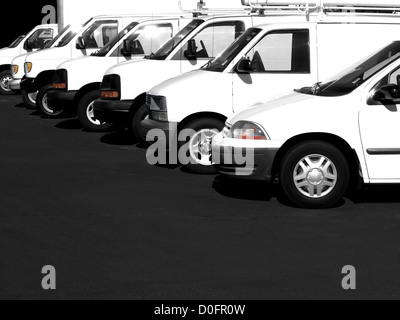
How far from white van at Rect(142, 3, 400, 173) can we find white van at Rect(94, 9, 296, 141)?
1.73 metres

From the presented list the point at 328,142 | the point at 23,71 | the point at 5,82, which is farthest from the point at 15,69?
the point at 328,142

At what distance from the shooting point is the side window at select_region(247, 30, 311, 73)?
11242 millimetres

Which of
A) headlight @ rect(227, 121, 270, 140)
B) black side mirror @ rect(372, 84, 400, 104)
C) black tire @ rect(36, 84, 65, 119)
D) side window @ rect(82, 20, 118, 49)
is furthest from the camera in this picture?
black tire @ rect(36, 84, 65, 119)

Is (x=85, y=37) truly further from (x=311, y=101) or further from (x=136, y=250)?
(x=136, y=250)

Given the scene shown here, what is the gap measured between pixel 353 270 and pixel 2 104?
1582 centimetres

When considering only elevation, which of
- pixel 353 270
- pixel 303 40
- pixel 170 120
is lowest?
pixel 353 270

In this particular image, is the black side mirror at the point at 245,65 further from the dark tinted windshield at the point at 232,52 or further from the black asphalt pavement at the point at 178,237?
the black asphalt pavement at the point at 178,237

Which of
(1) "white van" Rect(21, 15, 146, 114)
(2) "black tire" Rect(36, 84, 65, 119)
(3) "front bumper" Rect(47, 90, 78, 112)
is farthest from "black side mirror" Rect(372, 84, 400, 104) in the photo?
(2) "black tire" Rect(36, 84, 65, 119)

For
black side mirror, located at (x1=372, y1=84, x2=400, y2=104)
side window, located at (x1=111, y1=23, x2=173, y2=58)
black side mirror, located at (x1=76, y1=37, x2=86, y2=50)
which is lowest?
black side mirror, located at (x1=372, y1=84, x2=400, y2=104)

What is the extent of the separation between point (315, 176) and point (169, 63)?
4.87 meters

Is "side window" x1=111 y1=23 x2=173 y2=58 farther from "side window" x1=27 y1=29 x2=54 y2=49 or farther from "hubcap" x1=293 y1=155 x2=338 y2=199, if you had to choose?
"side window" x1=27 y1=29 x2=54 y2=49

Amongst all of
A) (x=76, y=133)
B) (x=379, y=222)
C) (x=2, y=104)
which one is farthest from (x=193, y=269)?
(x=2, y=104)

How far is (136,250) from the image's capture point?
7.34 m

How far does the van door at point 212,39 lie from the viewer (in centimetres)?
1314
